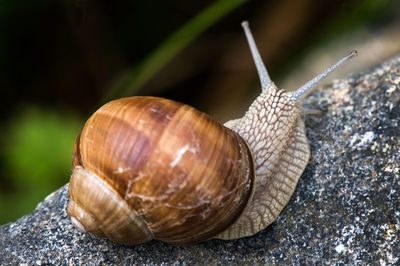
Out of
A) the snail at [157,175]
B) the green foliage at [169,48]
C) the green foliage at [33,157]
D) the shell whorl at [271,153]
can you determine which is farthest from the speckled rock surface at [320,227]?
the green foliage at [169,48]

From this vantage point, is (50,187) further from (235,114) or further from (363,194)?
(363,194)

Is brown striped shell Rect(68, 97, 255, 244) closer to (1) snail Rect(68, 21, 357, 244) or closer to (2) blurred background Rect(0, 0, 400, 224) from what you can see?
(1) snail Rect(68, 21, 357, 244)

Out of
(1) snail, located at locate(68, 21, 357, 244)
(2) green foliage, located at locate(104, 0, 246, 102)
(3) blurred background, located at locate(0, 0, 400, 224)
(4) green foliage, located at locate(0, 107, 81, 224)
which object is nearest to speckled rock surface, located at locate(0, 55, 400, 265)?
(1) snail, located at locate(68, 21, 357, 244)

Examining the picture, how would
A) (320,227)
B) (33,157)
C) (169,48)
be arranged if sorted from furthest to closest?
(169,48)
(33,157)
(320,227)

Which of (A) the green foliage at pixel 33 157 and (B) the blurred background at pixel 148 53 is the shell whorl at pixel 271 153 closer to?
(B) the blurred background at pixel 148 53

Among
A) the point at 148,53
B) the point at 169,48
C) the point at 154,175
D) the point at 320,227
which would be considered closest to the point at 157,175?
the point at 154,175

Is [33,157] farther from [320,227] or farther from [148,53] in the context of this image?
[320,227]

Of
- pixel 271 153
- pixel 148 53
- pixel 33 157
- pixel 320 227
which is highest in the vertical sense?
pixel 148 53
